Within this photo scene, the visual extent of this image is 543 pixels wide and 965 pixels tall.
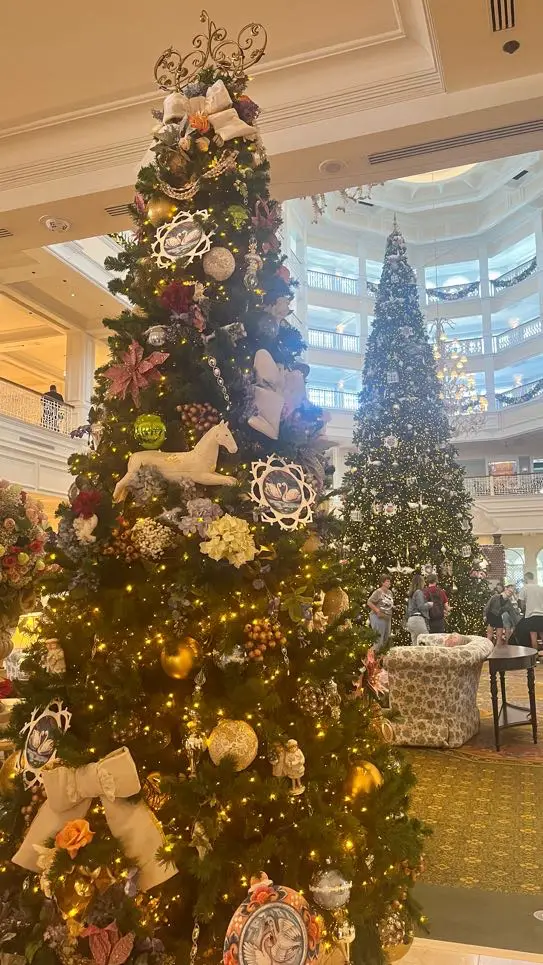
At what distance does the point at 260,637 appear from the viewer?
6.67ft

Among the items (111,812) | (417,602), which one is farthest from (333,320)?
(111,812)

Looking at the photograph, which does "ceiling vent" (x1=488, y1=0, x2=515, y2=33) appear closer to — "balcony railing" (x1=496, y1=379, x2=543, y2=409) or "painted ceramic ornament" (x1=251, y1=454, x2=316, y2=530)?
"painted ceramic ornament" (x1=251, y1=454, x2=316, y2=530)

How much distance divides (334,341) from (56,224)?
18.8 meters

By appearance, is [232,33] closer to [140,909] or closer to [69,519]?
[69,519]

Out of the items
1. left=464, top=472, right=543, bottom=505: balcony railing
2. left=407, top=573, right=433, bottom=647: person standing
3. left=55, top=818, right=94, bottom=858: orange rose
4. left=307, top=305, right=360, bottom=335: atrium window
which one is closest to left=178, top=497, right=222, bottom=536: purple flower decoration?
left=55, top=818, right=94, bottom=858: orange rose

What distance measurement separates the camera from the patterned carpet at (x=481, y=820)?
311cm

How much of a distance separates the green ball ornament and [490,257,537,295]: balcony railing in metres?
22.4

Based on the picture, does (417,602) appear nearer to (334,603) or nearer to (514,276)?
(334,603)

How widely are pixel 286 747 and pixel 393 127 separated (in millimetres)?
4156

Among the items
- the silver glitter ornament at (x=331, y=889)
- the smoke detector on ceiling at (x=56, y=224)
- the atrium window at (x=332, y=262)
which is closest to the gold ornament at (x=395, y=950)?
the silver glitter ornament at (x=331, y=889)

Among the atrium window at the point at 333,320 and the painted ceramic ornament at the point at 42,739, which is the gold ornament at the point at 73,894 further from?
the atrium window at the point at 333,320

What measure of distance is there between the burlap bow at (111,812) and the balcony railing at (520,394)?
68.2 ft

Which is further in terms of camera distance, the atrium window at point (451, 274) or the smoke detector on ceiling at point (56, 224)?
the atrium window at point (451, 274)

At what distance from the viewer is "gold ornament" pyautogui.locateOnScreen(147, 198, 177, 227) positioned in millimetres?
2566
